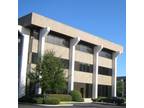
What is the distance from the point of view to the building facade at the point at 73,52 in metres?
37.3

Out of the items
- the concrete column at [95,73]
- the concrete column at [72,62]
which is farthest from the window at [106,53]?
the concrete column at [72,62]

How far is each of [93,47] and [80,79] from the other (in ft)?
25.3

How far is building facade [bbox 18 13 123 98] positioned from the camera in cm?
3728

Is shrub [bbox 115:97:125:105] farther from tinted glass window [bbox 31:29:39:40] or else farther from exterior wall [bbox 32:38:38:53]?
tinted glass window [bbox 31:29:39:40]

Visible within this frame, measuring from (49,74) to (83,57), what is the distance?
571 inches

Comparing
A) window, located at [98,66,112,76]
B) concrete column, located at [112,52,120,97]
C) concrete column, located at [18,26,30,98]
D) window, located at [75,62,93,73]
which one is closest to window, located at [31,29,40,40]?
concrete column, located at [18,26,30,98]

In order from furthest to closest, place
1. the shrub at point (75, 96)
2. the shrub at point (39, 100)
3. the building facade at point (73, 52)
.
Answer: the shrub at point (75, 96)
the building facade at point (73, 52)
the shrub at point (39, 100)

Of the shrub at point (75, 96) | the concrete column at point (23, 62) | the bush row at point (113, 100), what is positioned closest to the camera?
the concrete column at point (23, 62)

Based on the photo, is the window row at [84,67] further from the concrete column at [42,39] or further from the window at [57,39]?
the window at [57,39]

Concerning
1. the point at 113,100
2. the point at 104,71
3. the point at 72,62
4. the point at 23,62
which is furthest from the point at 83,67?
the point at 23,62

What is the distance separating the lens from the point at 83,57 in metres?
47.5

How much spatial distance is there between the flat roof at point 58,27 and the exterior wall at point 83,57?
2.41 meters

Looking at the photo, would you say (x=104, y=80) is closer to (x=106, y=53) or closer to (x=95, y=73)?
(x=95, y=73)
